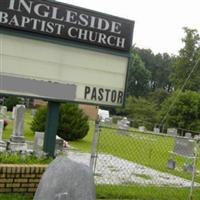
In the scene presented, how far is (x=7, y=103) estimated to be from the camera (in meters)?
52.5

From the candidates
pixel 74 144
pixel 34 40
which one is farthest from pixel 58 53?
pixel 74 144

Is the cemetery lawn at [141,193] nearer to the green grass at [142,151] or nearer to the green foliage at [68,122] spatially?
the green grass at [142,151]

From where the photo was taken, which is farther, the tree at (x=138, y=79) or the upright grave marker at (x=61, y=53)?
the tree at (x=138, y=79)

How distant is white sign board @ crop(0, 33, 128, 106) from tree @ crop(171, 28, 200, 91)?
58758 millimetres

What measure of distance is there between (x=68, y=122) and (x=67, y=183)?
18.3 m

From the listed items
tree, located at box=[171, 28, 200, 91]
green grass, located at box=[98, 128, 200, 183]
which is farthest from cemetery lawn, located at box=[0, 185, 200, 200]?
tree, located at box=[171, 28, 200, 91]

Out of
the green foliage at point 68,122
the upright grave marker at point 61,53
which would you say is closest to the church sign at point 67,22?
the upright grave marker at point 61,53

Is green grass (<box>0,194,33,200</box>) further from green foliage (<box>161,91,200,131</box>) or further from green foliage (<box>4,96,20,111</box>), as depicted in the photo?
green foliage (<box>4,96,20,111</box>)

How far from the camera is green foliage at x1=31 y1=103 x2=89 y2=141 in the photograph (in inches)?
929

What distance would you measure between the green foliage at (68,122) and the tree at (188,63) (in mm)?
45191

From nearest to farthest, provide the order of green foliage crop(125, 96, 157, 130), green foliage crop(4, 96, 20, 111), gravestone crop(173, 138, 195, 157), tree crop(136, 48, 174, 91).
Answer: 1. gravestone crop(173, 138, 195, 157)
2. green foliage crop(4, 96, 20, 111)
3. green foliage crop(125, 96, 157, 130)
4. tree crop(136, 48, 174, 91)

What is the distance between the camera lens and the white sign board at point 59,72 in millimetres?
9117

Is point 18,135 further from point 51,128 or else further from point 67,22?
point 67,22

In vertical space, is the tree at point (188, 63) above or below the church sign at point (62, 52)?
above
